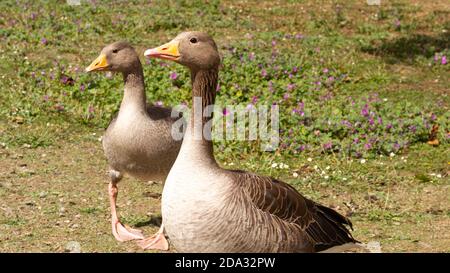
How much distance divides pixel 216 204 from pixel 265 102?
6.17 m

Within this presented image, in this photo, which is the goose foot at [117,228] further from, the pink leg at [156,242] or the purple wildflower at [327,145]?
the purple wildflower at [327,145]

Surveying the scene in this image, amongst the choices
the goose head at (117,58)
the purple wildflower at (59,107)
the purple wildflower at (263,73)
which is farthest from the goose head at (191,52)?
the purple wildflower at (263,73)

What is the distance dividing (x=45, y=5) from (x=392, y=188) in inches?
371

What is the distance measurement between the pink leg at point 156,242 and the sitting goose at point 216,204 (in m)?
1.75

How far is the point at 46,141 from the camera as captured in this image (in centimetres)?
1032

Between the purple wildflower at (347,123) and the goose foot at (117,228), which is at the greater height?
the goose foot at (117,228)

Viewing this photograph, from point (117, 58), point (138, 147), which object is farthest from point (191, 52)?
point (117, 58)

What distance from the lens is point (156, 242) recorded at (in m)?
7.37

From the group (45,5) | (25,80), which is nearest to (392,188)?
(25,80)

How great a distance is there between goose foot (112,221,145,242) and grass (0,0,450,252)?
0.28 ft

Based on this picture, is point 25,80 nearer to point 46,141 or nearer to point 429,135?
point 46,141

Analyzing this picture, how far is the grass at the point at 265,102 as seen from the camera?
8234 mm

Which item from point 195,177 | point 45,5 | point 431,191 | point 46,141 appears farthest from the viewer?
point 45,5

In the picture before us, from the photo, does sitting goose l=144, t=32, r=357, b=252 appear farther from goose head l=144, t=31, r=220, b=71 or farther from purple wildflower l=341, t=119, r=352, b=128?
purple wildflower l=341, t=119, r=352, b=128
